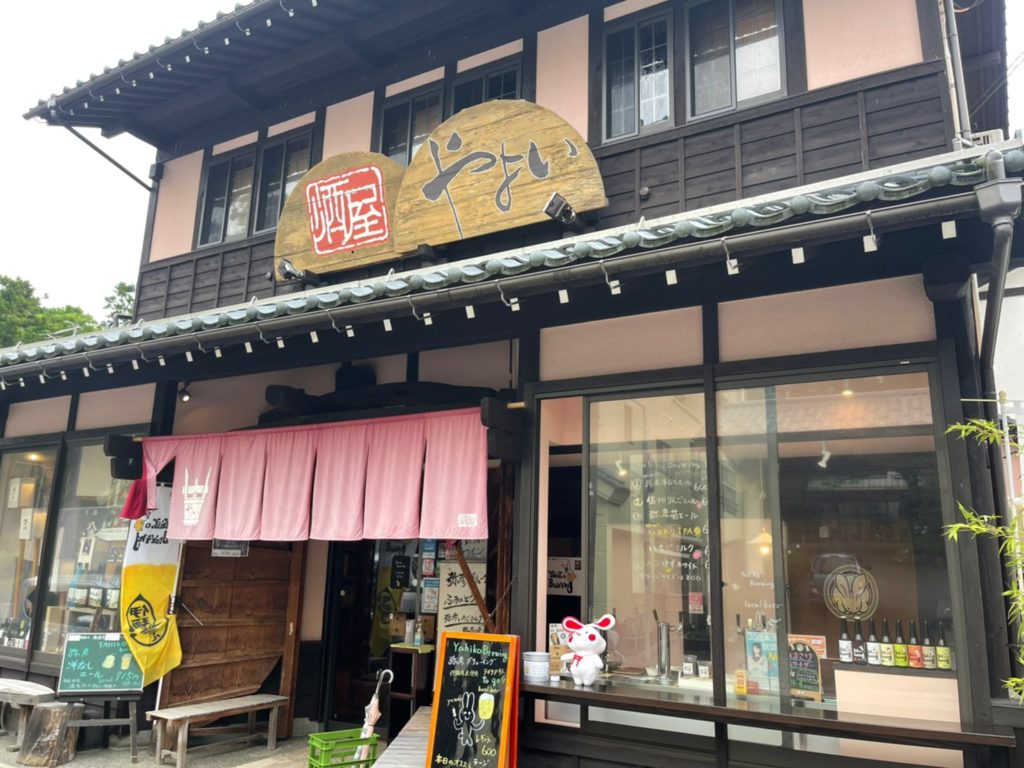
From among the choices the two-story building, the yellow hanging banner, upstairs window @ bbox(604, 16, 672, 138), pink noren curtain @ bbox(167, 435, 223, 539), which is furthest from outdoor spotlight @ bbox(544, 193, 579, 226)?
the yellow hanging banner

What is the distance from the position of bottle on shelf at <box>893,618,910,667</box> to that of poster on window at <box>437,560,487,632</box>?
4343 millimetres

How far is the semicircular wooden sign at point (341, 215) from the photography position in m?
7.53

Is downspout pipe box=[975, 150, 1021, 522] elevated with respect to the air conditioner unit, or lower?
lower

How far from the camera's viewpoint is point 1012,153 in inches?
142

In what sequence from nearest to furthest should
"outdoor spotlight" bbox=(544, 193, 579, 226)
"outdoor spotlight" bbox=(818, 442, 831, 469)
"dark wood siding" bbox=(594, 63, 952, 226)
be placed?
1. "outdoor spotlight" bbox=(818, 442, 831, 469)
2. "dark wood siding" bbox=(594, 63, 952, 226)
3. "outdoor spotlight" bbox=(544, 193, 579, 226)

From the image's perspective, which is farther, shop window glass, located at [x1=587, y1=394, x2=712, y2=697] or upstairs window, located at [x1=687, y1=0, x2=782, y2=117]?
upstairs window, located at [x1=687, y1=0, x2=782, y2=117]

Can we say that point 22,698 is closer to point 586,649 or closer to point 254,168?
point 586,649

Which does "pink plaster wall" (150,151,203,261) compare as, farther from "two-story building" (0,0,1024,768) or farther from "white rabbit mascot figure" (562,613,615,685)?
"white rabbit mascot figure" (562,613,615,685)

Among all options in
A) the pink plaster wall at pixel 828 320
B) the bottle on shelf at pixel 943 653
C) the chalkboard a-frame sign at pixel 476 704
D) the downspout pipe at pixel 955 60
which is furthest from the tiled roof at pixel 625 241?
the chalkboard a-frame sign at pixel 476 704

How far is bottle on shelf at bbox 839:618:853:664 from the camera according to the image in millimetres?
4582

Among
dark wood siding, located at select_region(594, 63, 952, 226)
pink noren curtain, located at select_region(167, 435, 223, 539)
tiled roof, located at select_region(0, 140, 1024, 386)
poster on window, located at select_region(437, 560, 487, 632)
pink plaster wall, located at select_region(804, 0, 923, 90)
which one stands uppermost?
pink plaster wall, located at select_region(804, 0, 923, 90)

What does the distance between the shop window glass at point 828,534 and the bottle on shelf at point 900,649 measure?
0.03 m

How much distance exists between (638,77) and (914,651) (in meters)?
5.19

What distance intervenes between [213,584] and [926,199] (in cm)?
783
